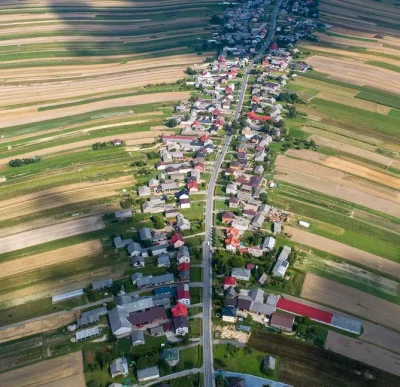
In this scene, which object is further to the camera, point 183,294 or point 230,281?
point 230,281

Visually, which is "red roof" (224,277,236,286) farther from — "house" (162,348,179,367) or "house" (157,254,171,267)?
"house" (162,348,179,367)

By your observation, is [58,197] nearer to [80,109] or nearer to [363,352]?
[80,109]

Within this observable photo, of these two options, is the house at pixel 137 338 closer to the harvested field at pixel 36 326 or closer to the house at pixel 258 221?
the harvested field at pixel 36 326

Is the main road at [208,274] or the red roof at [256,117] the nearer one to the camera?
the main road at [208,274]

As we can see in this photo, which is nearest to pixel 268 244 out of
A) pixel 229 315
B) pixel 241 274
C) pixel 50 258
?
pixel 241 274

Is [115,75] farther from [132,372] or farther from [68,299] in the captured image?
[132,372]


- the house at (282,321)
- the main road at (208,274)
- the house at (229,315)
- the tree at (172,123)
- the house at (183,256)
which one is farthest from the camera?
the tree at (172,123)

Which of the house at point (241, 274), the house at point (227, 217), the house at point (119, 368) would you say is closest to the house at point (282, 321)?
the house at point (241, 274)
